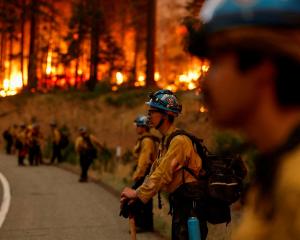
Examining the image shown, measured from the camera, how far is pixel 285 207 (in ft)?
5.57

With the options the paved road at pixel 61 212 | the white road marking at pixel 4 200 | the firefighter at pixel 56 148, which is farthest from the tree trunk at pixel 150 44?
the white road marking at pixel 4 200

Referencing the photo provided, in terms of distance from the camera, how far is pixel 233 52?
6.14 ft

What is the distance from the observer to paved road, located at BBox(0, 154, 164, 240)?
11914 mm

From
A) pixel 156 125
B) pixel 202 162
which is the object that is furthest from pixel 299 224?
pixel 156 125

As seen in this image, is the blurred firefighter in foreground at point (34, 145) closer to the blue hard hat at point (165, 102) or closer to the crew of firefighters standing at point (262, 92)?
the blue hard hat at point (165, 102)

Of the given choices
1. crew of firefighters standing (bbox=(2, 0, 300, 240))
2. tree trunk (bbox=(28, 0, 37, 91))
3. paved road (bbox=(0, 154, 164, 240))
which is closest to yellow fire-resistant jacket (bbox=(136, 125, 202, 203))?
crew of firefighters standing (bbox=(2, 0, 300, 240))

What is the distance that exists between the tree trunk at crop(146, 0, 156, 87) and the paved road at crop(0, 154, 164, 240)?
22821 millimetres

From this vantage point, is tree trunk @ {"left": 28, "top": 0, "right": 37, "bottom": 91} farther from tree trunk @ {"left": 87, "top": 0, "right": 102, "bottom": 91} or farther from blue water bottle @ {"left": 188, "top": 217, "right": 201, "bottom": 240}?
blue water bottle @ {"left": 188, "top": 217, "right": 201, "bottom": 240}

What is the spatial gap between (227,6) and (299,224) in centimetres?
57

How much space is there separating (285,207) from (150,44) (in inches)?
1756

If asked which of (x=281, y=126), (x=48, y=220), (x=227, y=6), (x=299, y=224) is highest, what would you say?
(x=227, y=6)

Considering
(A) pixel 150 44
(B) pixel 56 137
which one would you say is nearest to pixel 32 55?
(A) pixel 150 44

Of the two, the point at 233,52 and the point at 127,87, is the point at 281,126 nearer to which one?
the point at 233,52

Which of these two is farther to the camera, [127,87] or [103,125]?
[127,87]
